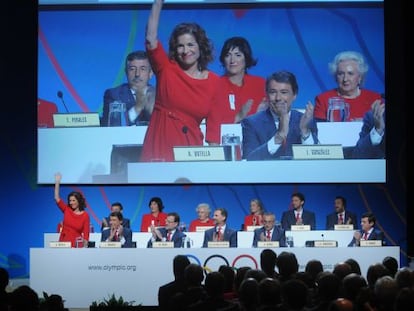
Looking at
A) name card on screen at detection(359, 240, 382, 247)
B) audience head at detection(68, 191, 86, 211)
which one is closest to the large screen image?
audience head at detection(68, 191, 86, 211)

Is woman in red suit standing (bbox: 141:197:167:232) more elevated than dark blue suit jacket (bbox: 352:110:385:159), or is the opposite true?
dark blue suit jacket (bbox: 352:110:385:159)

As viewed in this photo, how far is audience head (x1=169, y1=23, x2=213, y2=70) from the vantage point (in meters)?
9.30

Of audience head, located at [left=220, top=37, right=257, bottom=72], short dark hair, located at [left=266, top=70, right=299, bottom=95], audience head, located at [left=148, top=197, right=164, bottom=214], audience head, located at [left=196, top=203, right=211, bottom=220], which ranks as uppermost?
audience head, located at [left=220, top=37, right=257, bottom=72]

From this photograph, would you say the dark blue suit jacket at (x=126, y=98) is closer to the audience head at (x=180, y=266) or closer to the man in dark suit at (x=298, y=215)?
the man in dark suit at (x=298, y=215)

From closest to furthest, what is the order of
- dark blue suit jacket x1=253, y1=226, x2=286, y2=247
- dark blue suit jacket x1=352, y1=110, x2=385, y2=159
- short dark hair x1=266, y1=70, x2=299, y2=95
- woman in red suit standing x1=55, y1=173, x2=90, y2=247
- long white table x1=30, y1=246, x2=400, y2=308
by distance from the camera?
long white table x1=30, y1=246, x2=400, y2=308 → dark blue suit jacket x1=253, y1=226, x2=286, y2=247 → woman in red suit standing x1=55, y1=173, x2=90, y2=247 → dark blue suit jacket x1=352, y1=110, x2=385, y2=159 → short dark hair x1=266, y1=70, x2=299, y2=95

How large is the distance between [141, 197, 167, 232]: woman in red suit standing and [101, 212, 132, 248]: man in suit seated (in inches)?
22.3

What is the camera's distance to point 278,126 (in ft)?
30.5

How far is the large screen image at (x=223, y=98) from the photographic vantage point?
9250mm

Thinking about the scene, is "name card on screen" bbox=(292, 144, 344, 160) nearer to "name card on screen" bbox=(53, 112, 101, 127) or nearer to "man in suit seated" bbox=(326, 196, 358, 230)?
"man in suit seated" bbox=(326, 196, 358, 230)

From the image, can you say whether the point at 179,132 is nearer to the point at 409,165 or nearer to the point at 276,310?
the point at 409,165

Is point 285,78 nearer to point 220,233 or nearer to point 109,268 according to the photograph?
point 220,233

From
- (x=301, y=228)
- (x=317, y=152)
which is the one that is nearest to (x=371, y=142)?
(x=317, y=152)

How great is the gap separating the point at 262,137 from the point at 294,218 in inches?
39.7

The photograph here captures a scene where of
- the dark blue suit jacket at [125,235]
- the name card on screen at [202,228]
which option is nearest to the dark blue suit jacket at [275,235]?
the name card on screen at [202,228]
